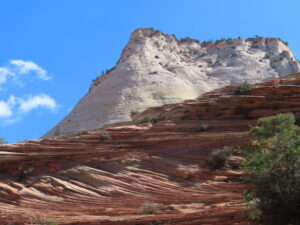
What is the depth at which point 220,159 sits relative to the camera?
1714 cm

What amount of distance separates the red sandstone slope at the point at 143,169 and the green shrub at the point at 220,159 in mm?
334

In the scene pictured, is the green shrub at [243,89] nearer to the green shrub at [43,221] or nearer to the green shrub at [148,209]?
the green shrub at [148,209]

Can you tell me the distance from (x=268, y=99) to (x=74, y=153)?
1036 cm

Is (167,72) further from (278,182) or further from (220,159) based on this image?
(278,182)

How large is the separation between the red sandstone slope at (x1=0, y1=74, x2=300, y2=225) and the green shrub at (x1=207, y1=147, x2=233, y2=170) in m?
0.33

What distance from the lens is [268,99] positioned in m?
21.5

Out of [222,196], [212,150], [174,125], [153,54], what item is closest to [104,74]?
[153,54]

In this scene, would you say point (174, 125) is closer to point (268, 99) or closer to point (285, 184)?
point (268, 99)

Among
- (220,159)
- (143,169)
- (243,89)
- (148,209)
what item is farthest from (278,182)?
(243,89)

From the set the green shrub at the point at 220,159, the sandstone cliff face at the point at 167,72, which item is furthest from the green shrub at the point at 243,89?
the sandstone cliff face at the point at 167,72

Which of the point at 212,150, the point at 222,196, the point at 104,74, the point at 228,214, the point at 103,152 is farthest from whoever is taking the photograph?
the point at 104,74

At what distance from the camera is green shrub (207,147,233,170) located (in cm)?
1705

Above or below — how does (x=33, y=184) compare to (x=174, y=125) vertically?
below

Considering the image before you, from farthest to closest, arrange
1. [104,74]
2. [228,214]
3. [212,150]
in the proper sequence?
[104,74] → [212,150] → [228,214]
